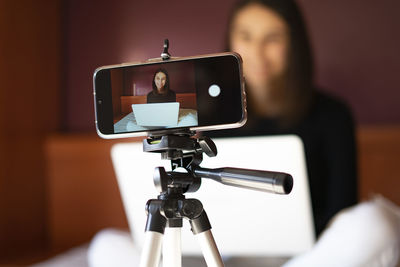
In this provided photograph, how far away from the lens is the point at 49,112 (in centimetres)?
230

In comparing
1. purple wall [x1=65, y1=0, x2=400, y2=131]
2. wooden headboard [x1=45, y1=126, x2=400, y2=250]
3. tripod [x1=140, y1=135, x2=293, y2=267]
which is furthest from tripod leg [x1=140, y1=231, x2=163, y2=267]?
wooden headboard [x1=45, y1=126, x2=400, y2=250]

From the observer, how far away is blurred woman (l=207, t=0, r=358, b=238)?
4.45 ft

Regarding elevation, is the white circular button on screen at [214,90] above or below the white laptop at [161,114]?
above

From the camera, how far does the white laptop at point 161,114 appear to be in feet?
1.70

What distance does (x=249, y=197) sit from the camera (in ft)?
2.72

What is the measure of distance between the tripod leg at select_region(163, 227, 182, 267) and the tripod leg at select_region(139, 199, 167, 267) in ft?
0.10

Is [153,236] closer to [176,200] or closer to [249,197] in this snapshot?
[176,200]

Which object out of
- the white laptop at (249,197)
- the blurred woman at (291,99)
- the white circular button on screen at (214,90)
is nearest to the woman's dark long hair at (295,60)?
the blurred woman at (291,99)

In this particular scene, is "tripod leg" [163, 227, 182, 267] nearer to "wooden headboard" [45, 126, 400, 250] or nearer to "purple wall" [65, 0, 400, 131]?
"purple wall" [65, 0, 400, 131]

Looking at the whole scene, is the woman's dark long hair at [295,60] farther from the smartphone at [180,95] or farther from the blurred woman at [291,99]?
the smartphone at [180,95]

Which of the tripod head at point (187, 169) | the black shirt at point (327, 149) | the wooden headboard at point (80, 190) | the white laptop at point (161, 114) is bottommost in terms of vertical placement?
the wooden headboard at point (80, 190)

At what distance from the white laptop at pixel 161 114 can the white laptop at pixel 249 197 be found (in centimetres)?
28

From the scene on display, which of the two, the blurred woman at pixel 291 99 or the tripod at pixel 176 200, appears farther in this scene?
the blurred woman at pixel 291 99

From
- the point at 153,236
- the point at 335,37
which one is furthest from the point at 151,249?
the point at 335,37
